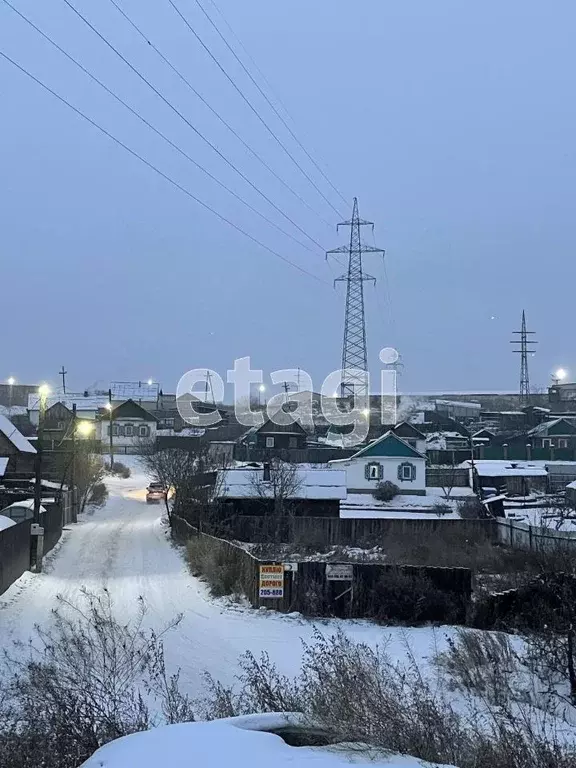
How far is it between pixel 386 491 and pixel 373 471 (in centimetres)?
194

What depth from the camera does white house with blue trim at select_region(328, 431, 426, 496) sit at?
42.7 meters

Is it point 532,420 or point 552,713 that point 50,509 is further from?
point 532,420

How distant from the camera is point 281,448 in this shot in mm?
58375

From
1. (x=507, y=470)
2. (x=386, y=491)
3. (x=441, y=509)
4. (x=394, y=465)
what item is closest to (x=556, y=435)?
(x=507, y=470)

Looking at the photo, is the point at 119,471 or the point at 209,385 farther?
the point at 209,385

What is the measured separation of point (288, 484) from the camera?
102ft

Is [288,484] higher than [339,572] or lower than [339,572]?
higher

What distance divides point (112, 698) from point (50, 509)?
67.7ft

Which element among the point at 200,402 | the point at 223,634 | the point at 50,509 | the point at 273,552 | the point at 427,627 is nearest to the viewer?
the point at 223,634

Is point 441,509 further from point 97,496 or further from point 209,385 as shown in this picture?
point 209,385

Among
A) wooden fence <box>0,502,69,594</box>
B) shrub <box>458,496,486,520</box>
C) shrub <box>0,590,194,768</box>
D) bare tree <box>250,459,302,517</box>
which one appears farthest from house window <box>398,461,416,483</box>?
shrub <box>0,590,194,768</box>

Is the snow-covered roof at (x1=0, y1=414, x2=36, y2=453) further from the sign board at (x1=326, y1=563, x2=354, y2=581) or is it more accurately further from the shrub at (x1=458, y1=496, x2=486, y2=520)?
the sign board at (x1=326, y1=563, x2=354, y2=581)

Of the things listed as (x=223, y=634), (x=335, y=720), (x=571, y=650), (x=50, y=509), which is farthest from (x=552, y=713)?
(x=50, y=509)

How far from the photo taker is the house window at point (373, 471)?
43031 mm
